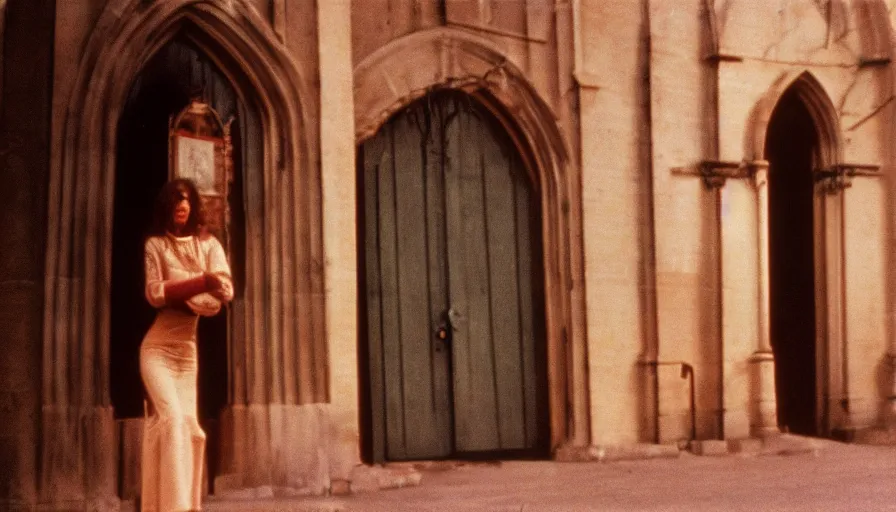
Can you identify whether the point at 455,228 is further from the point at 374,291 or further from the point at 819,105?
the point at 819,105

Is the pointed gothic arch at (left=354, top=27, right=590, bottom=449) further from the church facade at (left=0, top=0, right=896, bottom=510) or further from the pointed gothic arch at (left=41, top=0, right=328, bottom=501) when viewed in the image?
the pointed gothic arch at (left=41, top=0, right=328, bottom=501)

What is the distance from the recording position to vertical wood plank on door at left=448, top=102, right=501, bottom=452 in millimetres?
11258

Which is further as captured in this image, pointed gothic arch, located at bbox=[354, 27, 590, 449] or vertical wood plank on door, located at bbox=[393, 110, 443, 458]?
pointed gothic arch, located at bbox=[354, 27, 590, 449]

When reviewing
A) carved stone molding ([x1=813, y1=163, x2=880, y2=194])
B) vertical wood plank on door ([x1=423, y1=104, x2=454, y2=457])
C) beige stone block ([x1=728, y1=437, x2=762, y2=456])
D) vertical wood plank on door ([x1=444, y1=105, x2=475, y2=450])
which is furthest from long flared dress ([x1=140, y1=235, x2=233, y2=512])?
carved stone molding ([x1=813, y1=163, x2=880, y2=194])

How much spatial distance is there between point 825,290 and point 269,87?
612 centimetres

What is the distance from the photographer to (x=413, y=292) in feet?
36.2

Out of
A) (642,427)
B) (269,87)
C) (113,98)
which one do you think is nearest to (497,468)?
(642,427)

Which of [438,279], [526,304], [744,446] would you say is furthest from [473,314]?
[744,446]

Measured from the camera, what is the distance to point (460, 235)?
11352 millimetres

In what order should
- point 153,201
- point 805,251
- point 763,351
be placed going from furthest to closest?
1. point 805,251
2. point 763,351
3. point 153,201

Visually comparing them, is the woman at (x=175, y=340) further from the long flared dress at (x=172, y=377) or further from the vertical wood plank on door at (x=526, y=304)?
the vertical wood plank on door at (x=526, y=304)

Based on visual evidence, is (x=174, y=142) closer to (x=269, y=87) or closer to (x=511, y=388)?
(x=269, y=87)

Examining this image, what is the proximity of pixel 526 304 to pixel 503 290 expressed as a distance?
28 cm

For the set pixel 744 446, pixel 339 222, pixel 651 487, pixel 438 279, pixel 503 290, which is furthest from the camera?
pixel 744 446
